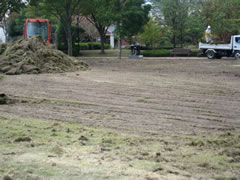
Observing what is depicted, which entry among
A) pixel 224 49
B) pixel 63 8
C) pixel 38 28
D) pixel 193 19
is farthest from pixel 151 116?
pixel 193 19

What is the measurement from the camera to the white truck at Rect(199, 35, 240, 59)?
30750 millimetres

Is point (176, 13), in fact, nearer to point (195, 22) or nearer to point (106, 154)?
point (195, 22)

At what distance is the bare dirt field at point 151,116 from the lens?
4762mm

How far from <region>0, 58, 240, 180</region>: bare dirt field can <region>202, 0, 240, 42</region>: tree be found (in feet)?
75.3

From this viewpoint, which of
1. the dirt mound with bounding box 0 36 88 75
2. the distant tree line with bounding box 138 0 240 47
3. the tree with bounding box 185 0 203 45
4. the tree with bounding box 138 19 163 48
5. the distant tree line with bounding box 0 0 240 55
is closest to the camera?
the dirt mound with bounding box 0 36 88 75

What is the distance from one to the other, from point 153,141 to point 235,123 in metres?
2.58

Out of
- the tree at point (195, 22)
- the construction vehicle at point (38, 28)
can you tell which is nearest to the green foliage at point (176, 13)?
the tree at point (195, 22)

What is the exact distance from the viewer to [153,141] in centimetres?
627

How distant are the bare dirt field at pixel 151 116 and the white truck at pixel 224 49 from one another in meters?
16.3

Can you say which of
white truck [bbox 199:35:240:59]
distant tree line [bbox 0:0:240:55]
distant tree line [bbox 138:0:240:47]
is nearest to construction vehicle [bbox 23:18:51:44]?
distant tree line [bbox 0:0:240:55]

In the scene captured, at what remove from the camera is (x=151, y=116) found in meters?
8.48

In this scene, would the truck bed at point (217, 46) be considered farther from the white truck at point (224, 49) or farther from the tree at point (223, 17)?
the tree at point (223, 17)

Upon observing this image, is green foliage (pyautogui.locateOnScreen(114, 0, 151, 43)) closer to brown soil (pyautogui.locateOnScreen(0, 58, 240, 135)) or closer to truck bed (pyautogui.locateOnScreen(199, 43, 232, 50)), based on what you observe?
truck bed (pyautogui.locateOnScreen(199, 43, 232, 50))

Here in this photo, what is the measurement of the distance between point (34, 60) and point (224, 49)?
18915mm
